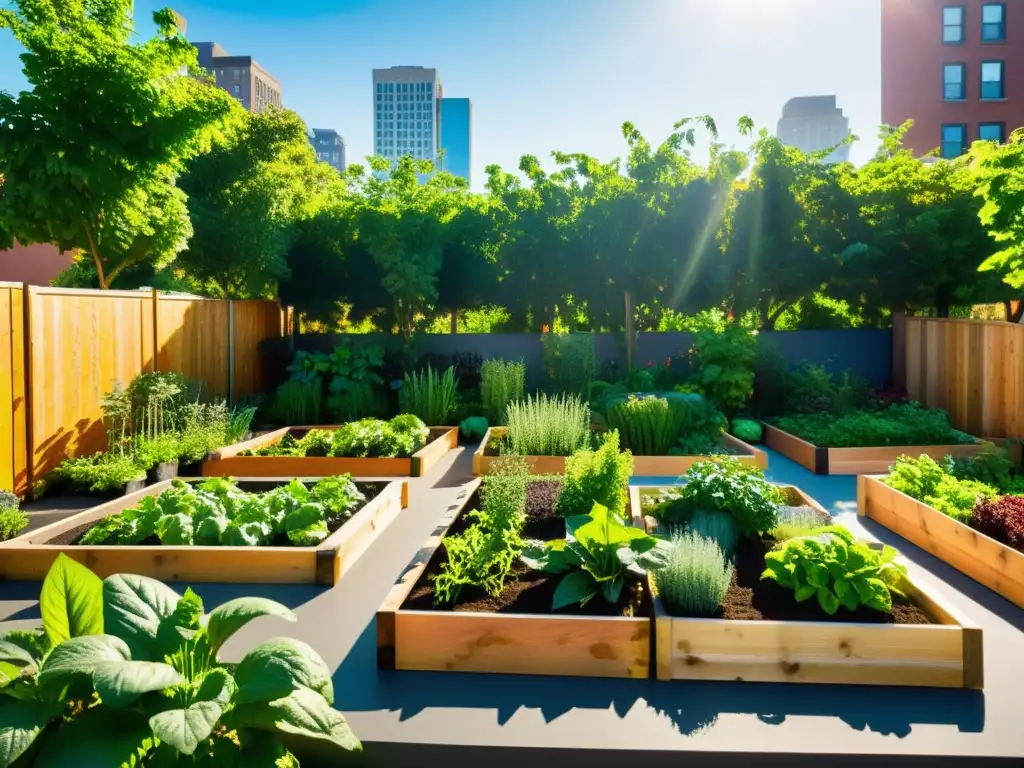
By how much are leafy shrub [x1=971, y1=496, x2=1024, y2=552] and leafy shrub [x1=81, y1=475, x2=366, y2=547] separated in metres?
3.57

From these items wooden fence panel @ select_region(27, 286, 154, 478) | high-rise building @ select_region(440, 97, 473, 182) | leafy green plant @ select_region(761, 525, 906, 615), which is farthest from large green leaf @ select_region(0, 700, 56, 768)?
high-rise building @ select_region(440, 97, 473, 182)

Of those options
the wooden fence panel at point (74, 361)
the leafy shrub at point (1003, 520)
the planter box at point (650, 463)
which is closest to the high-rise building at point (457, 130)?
the wooden fence panel at point (74, 361)

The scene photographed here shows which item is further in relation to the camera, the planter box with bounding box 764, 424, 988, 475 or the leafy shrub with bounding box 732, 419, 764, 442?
the leafy shrub with bounding box 732, 419, 764, 442

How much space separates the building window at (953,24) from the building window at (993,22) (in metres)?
0.67

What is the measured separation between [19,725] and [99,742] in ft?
0.62

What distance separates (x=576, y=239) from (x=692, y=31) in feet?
10.2

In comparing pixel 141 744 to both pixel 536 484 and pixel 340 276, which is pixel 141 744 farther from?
pixel 340 276

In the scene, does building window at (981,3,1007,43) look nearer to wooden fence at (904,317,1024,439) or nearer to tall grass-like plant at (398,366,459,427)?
wooden fence at (904,317,1024,439)

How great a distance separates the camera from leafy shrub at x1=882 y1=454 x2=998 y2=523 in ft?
14.3

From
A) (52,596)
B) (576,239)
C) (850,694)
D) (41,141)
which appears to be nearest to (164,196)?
(41,141)

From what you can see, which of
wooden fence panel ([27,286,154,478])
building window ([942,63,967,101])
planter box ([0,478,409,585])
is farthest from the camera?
building window ([942,63,967,101])

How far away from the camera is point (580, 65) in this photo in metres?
11.8

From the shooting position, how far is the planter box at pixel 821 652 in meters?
2.64

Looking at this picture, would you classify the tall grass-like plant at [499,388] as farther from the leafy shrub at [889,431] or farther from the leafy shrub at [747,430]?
the leafy shrub at [889,431]
